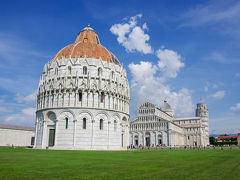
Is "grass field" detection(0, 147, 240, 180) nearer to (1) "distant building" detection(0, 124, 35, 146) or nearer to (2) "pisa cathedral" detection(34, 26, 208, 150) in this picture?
(2) "pisa cathedral" detection(34, 26, 208, 150)

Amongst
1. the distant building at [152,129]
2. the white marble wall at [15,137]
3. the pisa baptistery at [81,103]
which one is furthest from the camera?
the distant building at [152,129]

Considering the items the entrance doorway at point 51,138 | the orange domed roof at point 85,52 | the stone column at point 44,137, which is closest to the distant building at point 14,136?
the stone column at point 44,137

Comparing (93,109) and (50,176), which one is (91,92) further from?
(50,176)

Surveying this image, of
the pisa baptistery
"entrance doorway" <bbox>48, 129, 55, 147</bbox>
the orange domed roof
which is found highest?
the orange domed roof

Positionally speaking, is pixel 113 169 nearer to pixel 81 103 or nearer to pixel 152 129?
pixel 81 103

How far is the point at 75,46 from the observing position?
5703 cm

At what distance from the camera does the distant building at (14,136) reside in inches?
3238

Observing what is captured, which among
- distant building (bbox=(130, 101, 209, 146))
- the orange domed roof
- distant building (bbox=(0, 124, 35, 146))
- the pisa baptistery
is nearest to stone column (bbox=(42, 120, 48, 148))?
the pisa baptistery

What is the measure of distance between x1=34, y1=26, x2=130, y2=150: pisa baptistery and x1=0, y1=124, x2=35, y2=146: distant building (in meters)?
37.9

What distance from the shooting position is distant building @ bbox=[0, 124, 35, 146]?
82250 millimetres

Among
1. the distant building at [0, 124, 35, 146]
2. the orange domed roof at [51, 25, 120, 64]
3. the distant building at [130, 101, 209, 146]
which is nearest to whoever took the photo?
the orange domed roof at [51, 25, 120, 64]

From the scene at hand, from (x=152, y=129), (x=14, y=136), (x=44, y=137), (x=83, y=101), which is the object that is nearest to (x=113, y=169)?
(x=83, y=101)

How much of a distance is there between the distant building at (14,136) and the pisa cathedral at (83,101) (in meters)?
37.9

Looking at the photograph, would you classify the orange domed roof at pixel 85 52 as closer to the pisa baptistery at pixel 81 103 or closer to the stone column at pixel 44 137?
the pisa baptistery at pixel 81 103
